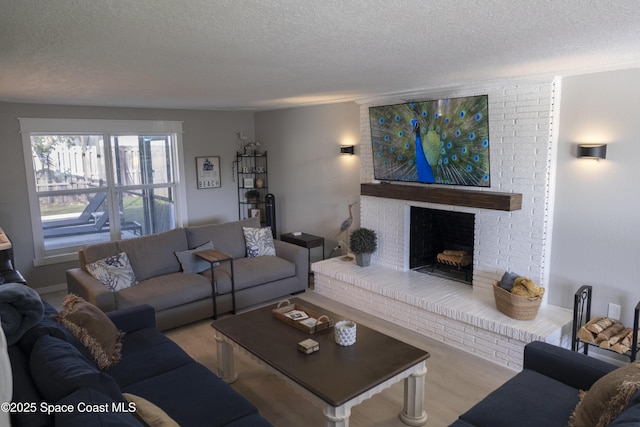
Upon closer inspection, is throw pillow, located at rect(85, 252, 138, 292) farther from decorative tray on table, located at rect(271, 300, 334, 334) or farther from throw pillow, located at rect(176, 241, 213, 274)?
decorative tray on table, located at rect(271, 300, 334, 334)

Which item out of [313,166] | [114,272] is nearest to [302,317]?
[114,272]

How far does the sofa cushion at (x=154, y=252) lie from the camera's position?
451 centimetres

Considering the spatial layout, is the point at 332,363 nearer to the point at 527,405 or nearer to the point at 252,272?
the point at 527,405

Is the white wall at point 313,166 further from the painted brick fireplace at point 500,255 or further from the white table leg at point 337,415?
the white table leg at point 337,415

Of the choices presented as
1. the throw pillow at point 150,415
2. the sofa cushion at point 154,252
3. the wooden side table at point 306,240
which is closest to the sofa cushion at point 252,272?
the sofa cushion at point 154,252

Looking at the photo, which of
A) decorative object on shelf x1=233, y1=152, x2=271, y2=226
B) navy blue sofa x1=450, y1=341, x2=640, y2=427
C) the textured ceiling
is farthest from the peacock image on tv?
decorative object on shelf x1=233, y1=152, x2=271, y2=226

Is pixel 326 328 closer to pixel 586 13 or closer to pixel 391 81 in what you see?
pixel 391 81

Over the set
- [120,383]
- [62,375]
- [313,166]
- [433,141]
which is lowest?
[120,383]

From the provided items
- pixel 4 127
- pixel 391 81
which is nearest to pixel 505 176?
pixel 391 81

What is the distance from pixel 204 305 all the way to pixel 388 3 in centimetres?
354

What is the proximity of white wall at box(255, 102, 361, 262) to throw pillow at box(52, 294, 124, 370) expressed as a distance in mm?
3351

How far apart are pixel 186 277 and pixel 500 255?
9.89 ft

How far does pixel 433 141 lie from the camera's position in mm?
4430

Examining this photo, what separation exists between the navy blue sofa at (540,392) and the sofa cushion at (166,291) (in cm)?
286
